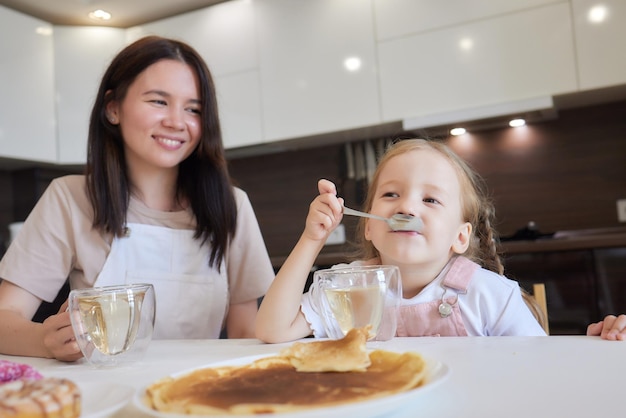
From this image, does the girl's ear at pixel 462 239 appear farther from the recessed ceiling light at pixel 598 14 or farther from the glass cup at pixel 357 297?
the recessed ceiling light at pixel 598 14

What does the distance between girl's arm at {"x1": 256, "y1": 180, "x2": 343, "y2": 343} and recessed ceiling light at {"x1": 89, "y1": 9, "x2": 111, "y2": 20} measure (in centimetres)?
263

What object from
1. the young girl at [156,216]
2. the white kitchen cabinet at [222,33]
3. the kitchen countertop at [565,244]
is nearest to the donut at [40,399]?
the young girl at [156,216]

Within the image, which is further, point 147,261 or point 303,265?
point 147,261

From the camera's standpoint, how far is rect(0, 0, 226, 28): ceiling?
2.88 metres

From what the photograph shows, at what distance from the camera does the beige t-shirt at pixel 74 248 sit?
3.74ft

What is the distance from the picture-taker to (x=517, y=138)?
2674mm

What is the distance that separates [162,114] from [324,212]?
564 mm

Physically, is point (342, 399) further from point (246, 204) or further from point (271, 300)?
point (246, 204)

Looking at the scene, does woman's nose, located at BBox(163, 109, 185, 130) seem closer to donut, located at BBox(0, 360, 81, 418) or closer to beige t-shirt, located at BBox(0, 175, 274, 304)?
beige t-shirt, located at BBox(0, 175, 274, 304)

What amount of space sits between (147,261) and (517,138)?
2062 millimetres

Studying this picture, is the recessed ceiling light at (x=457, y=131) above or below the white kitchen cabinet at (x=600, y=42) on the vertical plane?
below

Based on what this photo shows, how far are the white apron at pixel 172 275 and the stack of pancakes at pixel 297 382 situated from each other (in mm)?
725

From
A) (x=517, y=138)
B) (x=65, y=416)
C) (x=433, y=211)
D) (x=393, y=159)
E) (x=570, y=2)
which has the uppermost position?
(x=570, y=2)

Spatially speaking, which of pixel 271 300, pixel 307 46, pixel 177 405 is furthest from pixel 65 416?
pixel 307 46
